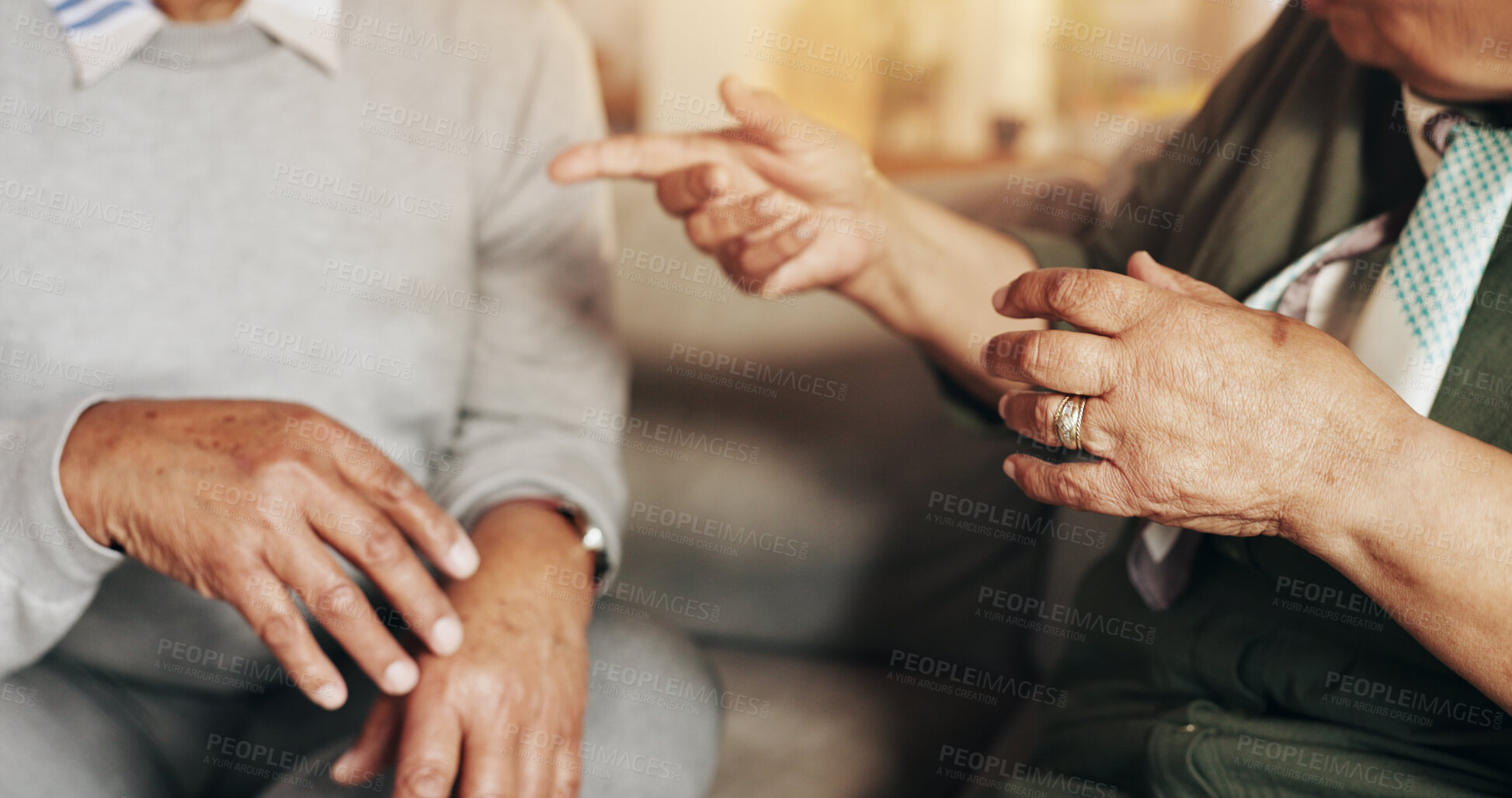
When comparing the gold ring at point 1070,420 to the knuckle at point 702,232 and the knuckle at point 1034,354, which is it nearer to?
the knuckle at point 1034,354

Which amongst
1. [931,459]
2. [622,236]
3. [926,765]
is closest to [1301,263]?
[931,459]

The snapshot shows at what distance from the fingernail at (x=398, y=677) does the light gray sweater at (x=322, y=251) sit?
221 millimetres

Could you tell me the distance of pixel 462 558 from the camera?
675 millimetres

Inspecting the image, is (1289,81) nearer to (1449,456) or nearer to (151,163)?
(1449,456)

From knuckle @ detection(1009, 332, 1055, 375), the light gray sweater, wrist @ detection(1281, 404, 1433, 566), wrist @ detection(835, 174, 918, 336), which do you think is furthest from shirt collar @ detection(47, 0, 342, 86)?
wrist @ detection(1281, 404, 1433, 566)

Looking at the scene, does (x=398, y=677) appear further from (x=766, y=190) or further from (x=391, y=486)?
(x=766, y=190)

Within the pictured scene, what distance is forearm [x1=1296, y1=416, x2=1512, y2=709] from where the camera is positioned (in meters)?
0.53

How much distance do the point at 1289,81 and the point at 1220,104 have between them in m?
0.07

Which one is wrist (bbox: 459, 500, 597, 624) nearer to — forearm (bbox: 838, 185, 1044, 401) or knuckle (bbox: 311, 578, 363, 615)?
knuckle (bbox: 311, 578, 363, 615)

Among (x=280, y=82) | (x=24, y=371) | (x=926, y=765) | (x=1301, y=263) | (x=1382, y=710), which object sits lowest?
(x=926, y=765)

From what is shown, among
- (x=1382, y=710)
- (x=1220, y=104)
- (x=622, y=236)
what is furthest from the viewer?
(x=622, y=236)

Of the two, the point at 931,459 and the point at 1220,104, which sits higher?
the point at 1220,104

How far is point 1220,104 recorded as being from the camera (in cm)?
94

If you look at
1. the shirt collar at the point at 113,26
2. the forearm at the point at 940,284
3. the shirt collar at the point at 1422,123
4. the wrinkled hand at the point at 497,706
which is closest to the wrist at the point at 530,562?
the wrinkled hand at the point at 497,706
